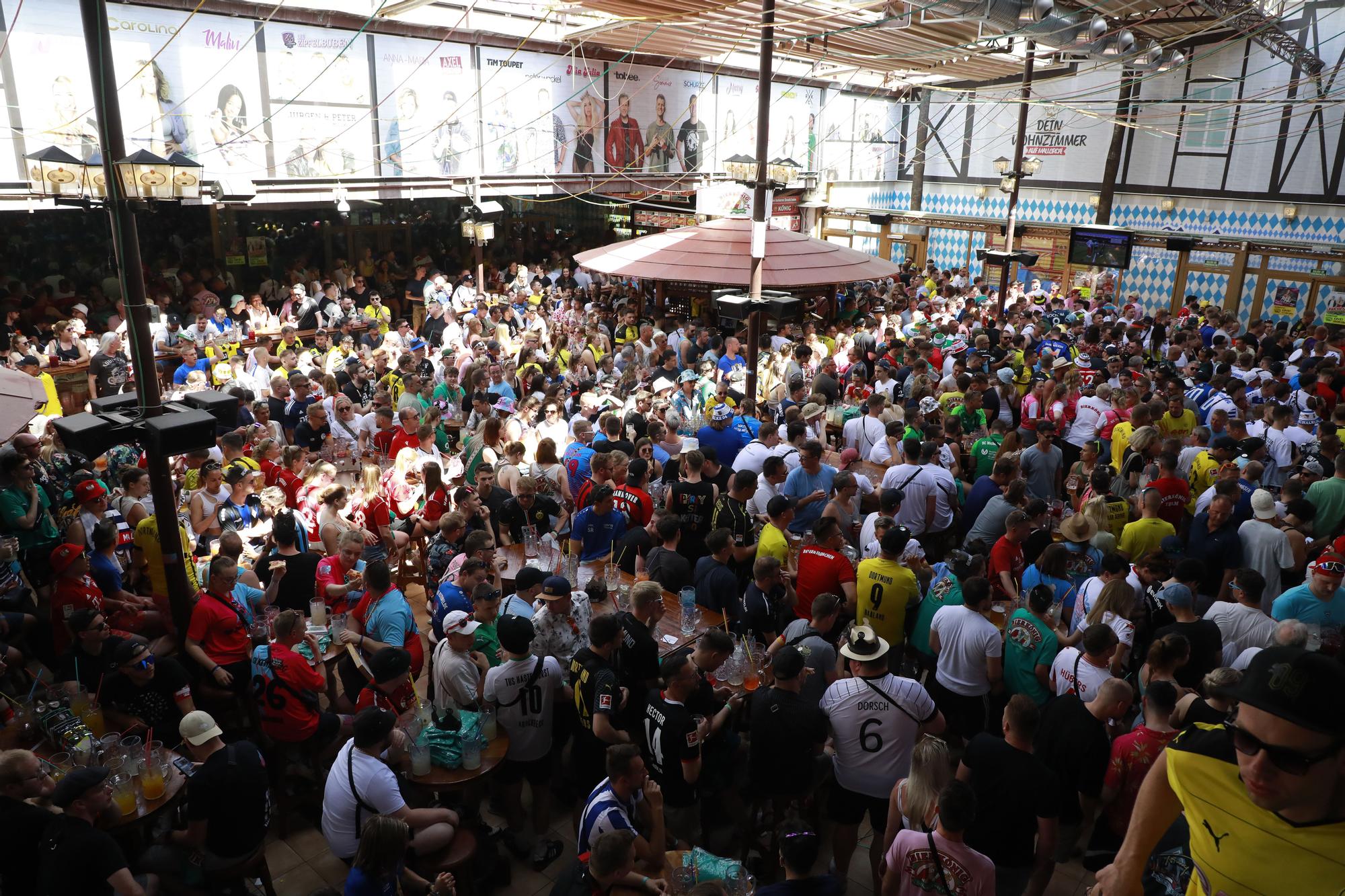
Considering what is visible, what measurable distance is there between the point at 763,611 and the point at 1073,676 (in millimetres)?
1722

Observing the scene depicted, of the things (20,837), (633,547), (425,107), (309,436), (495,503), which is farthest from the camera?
(425,107)

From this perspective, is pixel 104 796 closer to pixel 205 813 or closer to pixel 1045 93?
pixel 205 813

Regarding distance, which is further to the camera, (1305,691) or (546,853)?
(546,853)

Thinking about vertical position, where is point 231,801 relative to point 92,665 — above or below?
below

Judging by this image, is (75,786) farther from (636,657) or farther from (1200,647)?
(1200,647)

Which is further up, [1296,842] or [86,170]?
[86,170]

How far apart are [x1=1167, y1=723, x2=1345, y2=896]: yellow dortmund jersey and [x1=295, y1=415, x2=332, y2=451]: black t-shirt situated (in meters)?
7.70

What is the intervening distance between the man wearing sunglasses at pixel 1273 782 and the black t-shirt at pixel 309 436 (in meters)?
7.74

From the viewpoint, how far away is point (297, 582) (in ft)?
18.4

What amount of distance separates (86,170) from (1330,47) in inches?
812

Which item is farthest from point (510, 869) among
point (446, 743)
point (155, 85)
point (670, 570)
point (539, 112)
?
point (539, 112)

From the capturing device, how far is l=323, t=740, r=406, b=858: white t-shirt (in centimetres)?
378

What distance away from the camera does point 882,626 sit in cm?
525

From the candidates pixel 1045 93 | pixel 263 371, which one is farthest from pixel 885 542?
pixel 1045 93
